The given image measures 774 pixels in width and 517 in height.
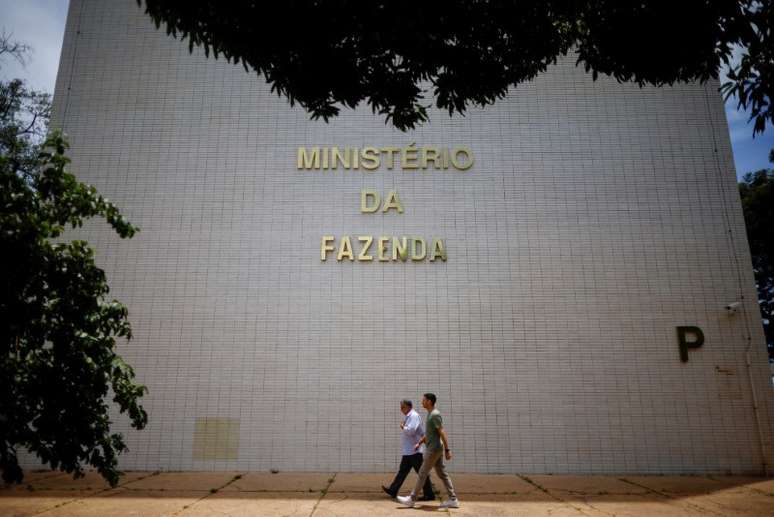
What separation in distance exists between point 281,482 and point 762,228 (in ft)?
55.7

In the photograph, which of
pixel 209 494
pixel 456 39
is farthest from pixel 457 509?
pixel 456 39

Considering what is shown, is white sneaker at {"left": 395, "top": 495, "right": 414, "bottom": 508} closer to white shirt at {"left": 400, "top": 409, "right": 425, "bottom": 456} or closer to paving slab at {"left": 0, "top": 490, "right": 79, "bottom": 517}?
white shirt at {"left": 400, "top": 409, "right": 425, "bottom": 456}

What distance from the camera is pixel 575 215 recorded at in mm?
10695

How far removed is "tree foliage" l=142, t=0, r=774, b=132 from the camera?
4.14 metres

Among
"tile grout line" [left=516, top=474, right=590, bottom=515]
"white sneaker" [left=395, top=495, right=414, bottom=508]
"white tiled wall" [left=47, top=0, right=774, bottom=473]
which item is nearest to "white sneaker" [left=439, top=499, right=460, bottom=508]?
"white sneaker" [left=395, top=495, right=414, bottom=508]

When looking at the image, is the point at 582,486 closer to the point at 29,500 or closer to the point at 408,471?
the point at 408,471

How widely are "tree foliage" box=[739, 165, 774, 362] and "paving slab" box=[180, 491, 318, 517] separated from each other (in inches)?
594

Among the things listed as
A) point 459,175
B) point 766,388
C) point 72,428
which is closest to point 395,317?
point 459,175

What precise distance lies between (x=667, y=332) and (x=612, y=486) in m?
3.31

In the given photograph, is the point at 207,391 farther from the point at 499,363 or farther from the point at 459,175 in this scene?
the point at 459,175

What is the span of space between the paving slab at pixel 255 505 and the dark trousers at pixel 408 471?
2.68 ft

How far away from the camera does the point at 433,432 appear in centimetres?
701

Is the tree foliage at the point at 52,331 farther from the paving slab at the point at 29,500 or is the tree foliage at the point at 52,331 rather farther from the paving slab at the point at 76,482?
the paving slab at the point at 76,482

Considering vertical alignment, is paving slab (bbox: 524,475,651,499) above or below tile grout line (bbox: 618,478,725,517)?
above
